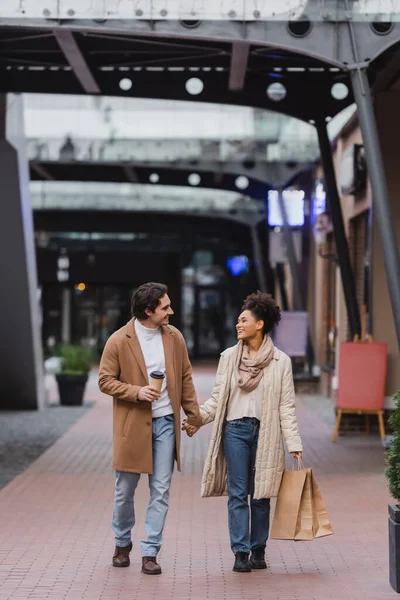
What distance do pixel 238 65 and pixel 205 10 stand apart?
6.76 ft

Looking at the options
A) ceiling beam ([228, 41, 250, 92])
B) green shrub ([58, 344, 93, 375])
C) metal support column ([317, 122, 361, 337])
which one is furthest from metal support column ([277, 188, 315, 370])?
ceiling beam ([228, 41, 250, 92])

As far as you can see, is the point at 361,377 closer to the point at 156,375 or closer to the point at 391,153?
the point at 391,153

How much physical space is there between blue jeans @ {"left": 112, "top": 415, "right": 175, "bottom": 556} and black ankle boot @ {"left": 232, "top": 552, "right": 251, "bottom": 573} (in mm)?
488

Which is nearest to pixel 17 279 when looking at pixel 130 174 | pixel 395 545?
pixel 130 174

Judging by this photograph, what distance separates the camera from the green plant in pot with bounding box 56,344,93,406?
22.9 metres

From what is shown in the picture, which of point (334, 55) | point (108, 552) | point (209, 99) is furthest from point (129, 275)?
point (108, 552)

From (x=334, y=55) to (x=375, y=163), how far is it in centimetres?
119

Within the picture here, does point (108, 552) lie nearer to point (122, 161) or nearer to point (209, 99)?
point (209, 99)

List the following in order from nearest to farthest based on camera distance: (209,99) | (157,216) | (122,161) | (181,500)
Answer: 1. (181,500)
2. (209,99)
3. (122,161)
4. (157,216)

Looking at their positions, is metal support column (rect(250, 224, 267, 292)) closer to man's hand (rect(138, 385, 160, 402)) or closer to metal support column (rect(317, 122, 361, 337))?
metal support column (rect(317, 122, 361, 337))

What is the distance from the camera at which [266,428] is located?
748cm

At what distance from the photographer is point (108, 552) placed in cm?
828

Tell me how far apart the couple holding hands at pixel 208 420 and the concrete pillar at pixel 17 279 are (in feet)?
39.1

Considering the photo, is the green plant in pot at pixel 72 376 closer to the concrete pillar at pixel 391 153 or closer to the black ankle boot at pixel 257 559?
the concrete pillar at pixel 391 153
